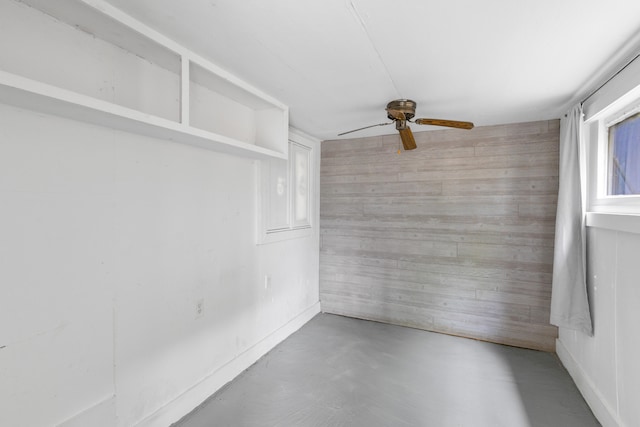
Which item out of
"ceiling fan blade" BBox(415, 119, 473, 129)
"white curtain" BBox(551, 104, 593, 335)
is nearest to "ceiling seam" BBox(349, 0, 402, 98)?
"ceiling fan blade" BBox(415, 119, 473, 129)

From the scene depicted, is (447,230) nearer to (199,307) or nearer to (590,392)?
(590,392)

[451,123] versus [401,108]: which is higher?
[401,108]

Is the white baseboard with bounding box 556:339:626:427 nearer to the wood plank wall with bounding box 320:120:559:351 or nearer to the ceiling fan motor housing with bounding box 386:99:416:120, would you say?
the wood plank wall with bounding box 320:120:559:351

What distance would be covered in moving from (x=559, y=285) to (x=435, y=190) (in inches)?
52.9

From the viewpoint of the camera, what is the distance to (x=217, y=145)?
1.90 meters

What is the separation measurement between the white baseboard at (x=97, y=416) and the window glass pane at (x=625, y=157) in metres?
3.15

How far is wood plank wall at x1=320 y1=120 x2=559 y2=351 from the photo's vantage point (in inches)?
110

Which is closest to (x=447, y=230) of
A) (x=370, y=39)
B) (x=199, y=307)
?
(x=370, y=39)

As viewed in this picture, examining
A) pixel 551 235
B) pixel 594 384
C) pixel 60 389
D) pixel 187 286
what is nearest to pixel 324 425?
pixel 187 286

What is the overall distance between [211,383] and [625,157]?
317 centimetres

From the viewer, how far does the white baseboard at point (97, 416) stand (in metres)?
1.38

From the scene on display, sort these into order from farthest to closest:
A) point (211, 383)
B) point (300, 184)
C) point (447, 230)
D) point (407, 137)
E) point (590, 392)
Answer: point (300, 184) → point (447, 230) → point (407, 137) → point (211, 383) → point (590, 392)

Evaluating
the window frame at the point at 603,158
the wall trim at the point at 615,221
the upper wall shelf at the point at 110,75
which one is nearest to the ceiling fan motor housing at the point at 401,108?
the upper wall shelf at the point at 110,75

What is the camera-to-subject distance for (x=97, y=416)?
1.47m
